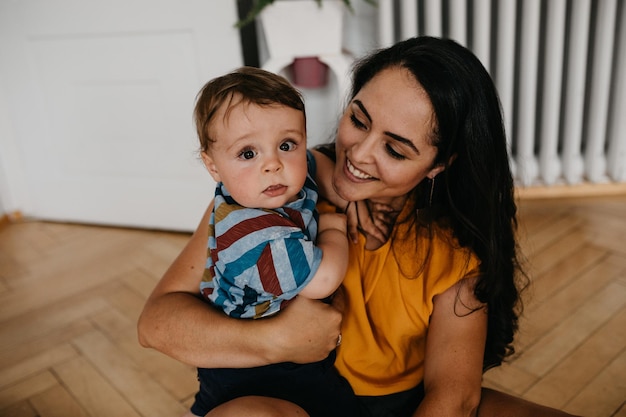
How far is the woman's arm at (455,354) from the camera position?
1007mm

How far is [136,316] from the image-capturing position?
77.7 inches

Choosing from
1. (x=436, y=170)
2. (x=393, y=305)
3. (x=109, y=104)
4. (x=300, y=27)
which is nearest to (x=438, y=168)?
(x=436, y=170)

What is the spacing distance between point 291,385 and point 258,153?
38 cm

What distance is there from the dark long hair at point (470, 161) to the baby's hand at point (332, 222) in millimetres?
146

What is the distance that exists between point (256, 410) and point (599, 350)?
1110mm

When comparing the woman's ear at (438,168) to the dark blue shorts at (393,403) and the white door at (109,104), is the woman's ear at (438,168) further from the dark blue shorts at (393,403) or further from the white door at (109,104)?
the white door at (109,104)

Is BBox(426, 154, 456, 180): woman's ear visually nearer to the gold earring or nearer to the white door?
the gold earring

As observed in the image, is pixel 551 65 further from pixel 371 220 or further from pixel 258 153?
pixel 258 153

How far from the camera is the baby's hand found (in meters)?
1.03

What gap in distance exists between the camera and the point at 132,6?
2217 millimetres

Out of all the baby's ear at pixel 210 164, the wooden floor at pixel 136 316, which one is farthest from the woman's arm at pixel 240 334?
the wooden floor at pixel 136 316

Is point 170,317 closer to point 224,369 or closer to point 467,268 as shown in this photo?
point 224,369

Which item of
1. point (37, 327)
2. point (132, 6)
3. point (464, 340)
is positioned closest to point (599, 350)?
point (464, 340)

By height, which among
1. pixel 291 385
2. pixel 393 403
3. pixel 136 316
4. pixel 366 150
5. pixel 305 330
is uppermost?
pixel 366 150
